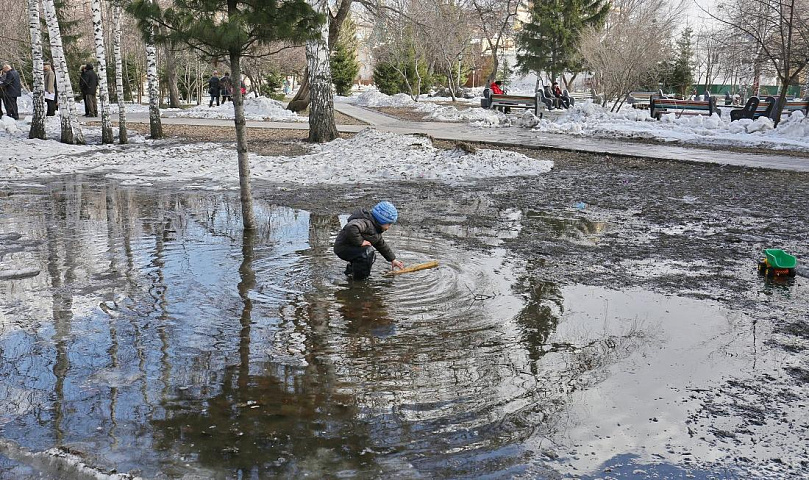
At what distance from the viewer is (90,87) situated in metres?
28.5

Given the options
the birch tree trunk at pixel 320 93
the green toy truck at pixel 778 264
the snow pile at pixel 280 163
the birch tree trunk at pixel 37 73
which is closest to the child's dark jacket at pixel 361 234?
the green toy truck at pixel 778 264

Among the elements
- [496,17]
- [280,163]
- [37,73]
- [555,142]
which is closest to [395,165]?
[280,163]

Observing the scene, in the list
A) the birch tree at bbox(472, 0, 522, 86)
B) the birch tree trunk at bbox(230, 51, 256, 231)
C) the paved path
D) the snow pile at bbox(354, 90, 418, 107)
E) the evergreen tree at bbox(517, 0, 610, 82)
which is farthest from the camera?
the snow pile at bbox(354, 90, 418, 107)

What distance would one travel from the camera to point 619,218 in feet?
35.0

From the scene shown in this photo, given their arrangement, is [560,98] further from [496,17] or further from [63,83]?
[63,83]

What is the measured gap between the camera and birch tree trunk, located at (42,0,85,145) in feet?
56.3

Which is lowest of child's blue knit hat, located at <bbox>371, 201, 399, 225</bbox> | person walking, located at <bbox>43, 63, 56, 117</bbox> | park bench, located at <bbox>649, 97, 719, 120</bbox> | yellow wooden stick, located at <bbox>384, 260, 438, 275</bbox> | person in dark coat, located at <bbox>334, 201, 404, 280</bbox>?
yellow wooden stick, located at <bbox>384, 260, 438, 275</bbox>

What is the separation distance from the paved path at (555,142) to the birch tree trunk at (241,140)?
36.4 feet

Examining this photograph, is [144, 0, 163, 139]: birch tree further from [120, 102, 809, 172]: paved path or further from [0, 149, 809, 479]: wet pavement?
[0, 149, 809, 479]: wet pavement

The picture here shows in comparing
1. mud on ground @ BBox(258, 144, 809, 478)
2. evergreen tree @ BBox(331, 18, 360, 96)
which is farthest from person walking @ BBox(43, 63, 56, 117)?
evergreen tree @ BBox(331, 18, 360, 96)

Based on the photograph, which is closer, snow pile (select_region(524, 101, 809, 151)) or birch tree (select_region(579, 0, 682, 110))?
snow pile (select_region(524, 101, 809, 151))

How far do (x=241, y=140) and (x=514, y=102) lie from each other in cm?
2484

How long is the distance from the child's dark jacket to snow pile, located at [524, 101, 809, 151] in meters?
15.5

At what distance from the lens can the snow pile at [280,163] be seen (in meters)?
14.6
